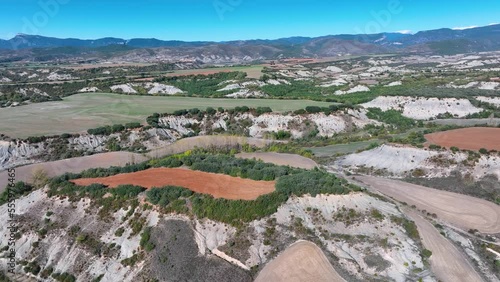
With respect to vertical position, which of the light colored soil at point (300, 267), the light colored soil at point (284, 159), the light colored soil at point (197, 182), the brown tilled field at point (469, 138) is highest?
the light colored soil at point (197, 182)

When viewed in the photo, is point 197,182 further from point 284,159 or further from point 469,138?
point 469,138

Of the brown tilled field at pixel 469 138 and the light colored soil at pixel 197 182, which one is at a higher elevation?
the light colored soil at pixel 197 182

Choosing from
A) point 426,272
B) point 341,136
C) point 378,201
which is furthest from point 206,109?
point 426,272

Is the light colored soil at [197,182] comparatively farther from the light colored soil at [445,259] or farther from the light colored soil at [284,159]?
the light colored soil at [284,159]

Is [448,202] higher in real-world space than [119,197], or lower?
lower

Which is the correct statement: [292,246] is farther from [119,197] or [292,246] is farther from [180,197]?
[119,197]

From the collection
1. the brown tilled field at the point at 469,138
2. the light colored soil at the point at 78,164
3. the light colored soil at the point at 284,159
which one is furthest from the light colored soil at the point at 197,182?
the brown tilled field at the point at 469,138

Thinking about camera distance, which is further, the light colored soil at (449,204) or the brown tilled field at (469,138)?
the brown tilled field at (469,138)
